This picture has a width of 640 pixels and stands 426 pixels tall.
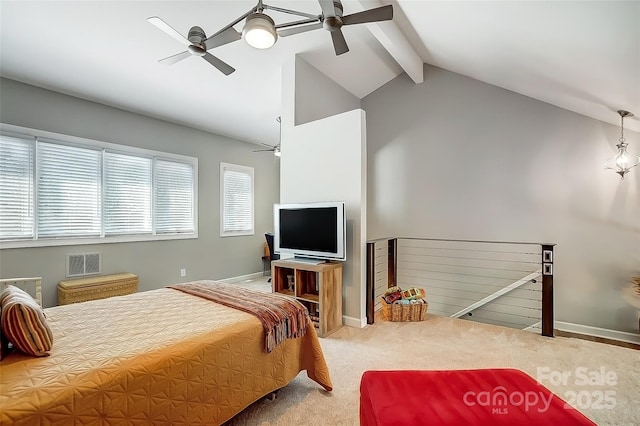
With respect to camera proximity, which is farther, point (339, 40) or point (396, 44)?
point (396, 44)

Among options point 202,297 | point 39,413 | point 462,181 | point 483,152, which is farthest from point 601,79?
point 39,413

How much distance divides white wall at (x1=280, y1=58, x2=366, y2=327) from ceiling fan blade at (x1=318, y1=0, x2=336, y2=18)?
130 centimetres

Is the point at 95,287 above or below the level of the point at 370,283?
below

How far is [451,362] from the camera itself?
8.37ft

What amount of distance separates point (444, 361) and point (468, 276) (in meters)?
1.97

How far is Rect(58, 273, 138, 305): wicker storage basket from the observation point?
3547mm

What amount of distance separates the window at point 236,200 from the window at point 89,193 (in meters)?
0.57

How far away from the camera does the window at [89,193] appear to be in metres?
3.45

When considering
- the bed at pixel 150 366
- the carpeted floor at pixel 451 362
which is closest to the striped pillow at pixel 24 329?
the bed at pixel 150 366

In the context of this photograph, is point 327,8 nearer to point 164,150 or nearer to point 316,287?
point 316,287

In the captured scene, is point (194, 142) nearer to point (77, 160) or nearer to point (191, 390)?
point (77, 160)

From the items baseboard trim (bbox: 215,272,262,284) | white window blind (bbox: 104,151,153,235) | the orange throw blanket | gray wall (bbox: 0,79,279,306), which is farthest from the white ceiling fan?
baseboard trim (bbox: 215,272,262,284)

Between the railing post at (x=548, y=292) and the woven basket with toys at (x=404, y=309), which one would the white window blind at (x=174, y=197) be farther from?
Answer: the railing post at (x=548, y=292)

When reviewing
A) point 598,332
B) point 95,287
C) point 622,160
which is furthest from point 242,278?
point 622,160
